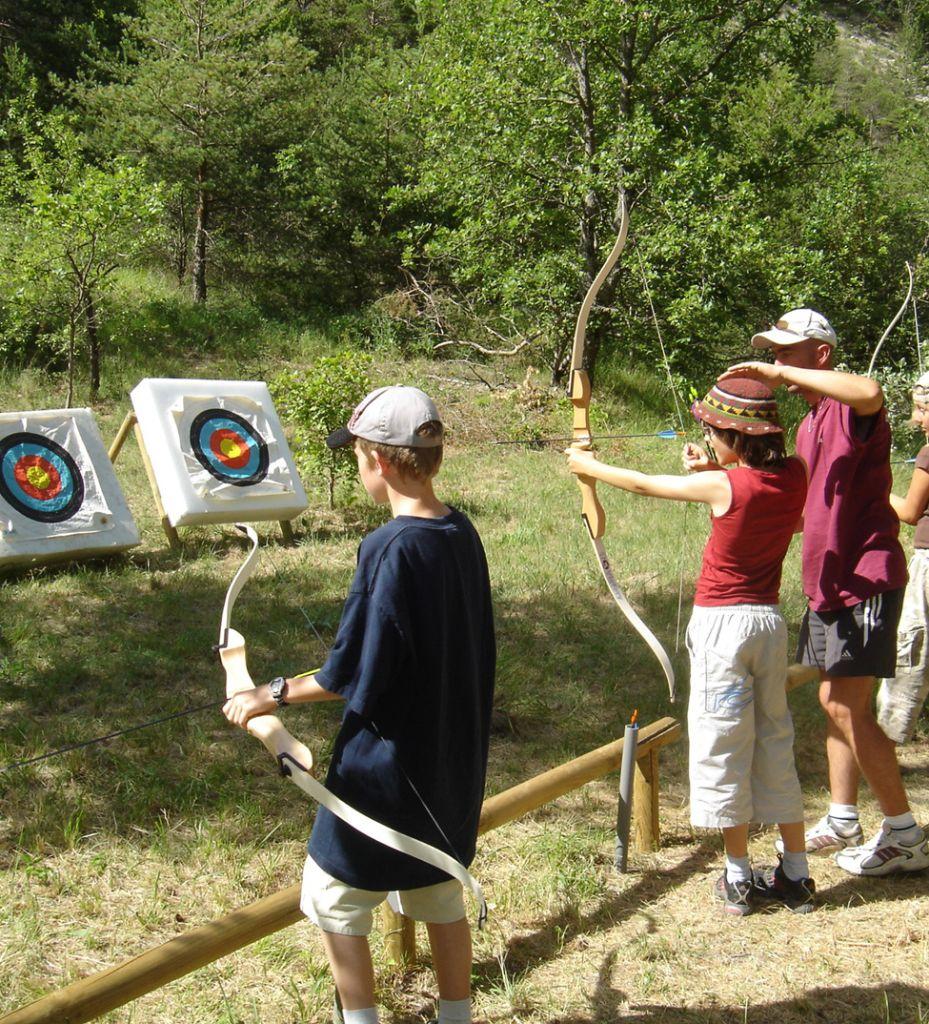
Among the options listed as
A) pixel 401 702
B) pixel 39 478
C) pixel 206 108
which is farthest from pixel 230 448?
pixel 206 108

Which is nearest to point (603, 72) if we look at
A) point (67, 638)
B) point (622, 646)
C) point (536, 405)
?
point (536, 405)

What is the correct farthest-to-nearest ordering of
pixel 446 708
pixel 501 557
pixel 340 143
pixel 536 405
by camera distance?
pixel 340 143, pixel 536 405, pixel 501 557, pixel 446 708

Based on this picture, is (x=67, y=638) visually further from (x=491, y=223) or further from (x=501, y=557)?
(x=491, y=223)

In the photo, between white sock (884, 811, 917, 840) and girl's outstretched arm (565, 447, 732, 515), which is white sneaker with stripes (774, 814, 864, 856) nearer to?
white sock (884, 811, 917, 840)

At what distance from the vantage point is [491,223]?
11.2 metres

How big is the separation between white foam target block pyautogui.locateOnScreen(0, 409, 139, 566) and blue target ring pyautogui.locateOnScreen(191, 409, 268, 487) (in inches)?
20.9

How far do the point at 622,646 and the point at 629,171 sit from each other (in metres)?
7.29

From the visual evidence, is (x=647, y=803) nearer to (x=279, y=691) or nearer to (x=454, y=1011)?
(x=454, y=1011)

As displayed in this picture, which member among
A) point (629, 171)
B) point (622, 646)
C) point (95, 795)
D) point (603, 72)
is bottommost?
point (622, 646)

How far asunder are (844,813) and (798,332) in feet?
4.77

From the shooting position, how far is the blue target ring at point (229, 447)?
6020 mm

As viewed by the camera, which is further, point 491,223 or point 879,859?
point 491,223


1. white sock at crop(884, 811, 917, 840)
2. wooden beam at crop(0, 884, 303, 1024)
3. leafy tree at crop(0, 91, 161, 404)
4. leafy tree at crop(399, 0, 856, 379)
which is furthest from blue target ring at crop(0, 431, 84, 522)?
leafy tree at crop(399, 0, 856, 379)

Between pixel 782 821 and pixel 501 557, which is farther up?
pixel 782 821
